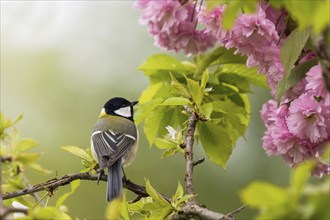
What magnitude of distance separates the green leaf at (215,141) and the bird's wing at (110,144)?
1.14 ft

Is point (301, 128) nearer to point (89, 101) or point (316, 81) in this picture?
point (316, 81)

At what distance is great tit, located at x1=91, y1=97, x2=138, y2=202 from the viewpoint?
6.54 ft

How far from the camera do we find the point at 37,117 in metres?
5.60

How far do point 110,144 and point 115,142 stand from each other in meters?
0.06

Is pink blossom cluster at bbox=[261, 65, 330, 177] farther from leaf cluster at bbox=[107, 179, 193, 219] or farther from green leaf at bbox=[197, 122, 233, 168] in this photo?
leaf cluster at bbox=[107, 179, 193, 219]

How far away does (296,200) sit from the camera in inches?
28.5

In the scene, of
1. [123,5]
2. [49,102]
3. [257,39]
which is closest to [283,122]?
[257,39]

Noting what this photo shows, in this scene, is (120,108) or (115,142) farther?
(120,108)

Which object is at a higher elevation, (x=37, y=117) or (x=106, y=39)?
(x=106, y=39)

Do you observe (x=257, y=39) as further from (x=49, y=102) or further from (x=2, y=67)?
(x=2, y=67)

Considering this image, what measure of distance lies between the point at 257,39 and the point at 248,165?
398cm

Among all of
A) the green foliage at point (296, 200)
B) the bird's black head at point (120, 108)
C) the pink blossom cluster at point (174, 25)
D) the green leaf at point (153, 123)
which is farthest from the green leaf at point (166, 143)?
the bird's black head at point (120, 108)

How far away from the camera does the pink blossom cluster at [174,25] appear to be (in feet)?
6.40

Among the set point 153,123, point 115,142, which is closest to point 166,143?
point 153,123
